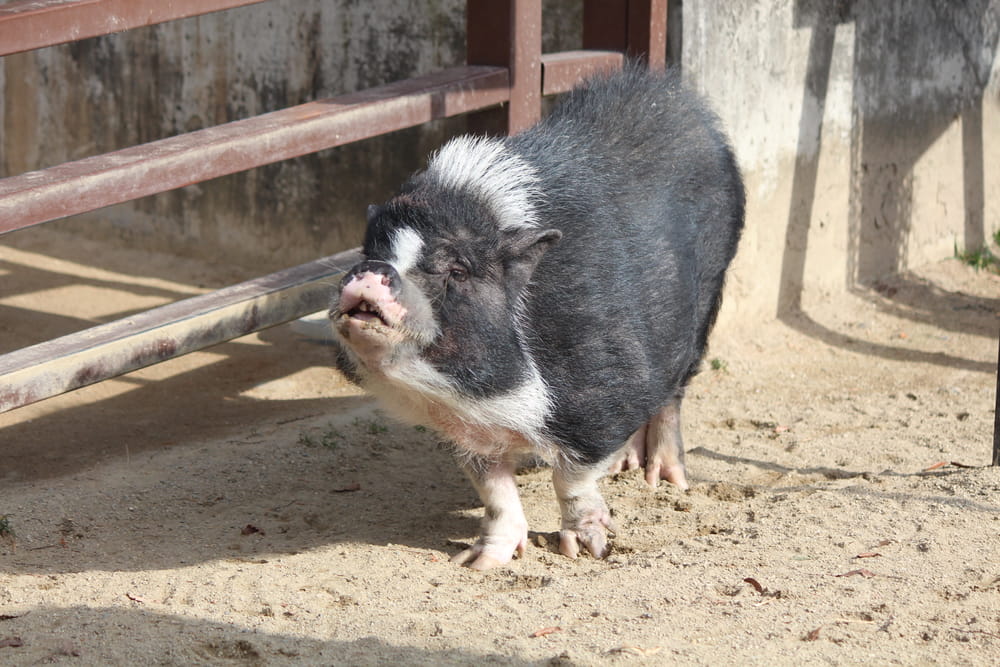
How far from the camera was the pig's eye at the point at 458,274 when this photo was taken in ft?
13.1

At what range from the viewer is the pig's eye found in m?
3.98

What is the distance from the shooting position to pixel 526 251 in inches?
160

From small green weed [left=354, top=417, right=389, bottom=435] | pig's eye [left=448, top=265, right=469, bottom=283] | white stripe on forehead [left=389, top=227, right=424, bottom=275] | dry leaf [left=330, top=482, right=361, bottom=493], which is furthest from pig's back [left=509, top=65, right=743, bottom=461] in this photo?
small green weed [left=354, top=417, right=389, bottom=435]

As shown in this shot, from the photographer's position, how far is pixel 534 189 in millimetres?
4230

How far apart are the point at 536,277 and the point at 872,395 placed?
9.56 ft

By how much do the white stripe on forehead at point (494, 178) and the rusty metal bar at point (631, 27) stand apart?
5.80ft

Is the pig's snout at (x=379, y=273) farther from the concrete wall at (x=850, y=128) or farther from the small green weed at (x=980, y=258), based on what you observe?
the small green weed at (x=980, y=258)

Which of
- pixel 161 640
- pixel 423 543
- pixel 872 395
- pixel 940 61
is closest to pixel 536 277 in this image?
pixel 423 543

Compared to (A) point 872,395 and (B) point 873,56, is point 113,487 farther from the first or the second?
(B) point 873,56

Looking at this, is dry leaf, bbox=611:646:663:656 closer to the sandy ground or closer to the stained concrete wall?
the sandy ground

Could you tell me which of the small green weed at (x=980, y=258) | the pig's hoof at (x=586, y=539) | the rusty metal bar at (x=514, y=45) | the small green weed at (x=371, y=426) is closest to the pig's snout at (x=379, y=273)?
the pig's hoof at (x=586, y=539)

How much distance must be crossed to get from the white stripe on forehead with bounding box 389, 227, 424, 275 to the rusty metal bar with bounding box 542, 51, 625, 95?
174 cm

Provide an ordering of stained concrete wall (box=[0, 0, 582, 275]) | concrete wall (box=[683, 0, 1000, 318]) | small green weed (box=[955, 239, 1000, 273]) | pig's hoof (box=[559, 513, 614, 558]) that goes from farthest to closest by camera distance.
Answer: small green weed (box=[955, 239, 1000, 273]), stained concrete wall (box=[0, 0, 582, 275]), concrete wall (box=[683, 0, 1000, 318]), pig's hoof (box=[559, 513, 614, 558])

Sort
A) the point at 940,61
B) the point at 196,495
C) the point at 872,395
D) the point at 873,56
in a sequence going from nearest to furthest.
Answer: the point at 196,495 → the point at 872,395 → the point at 873,56 → the point at 940,61
